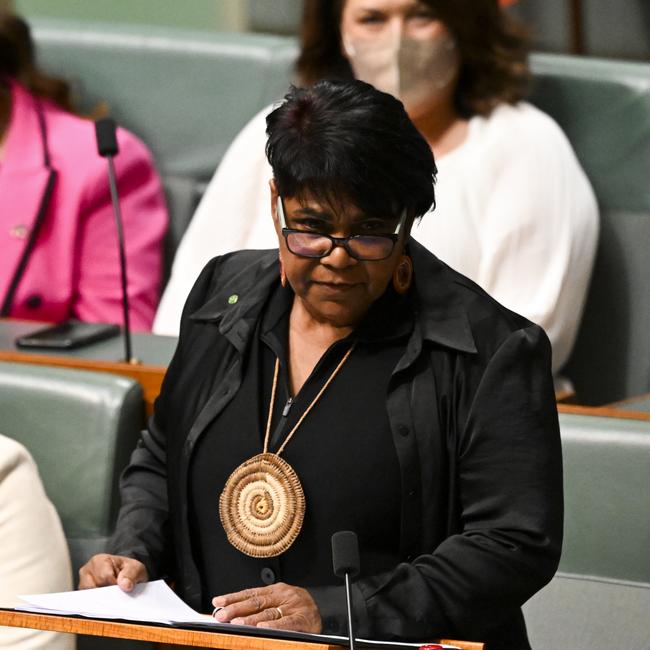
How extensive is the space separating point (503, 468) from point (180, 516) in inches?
12.9

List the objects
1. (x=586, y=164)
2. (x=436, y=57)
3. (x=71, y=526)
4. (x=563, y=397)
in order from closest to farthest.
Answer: (x=71, y=526), (x=563, y=397), (x=436, y=57), (x=586, y=164)

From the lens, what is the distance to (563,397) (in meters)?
2.13

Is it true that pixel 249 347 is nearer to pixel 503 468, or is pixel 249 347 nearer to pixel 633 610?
pixel 503 468

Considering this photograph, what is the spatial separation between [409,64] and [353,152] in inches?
50.4

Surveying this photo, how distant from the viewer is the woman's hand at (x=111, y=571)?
4.66 ft

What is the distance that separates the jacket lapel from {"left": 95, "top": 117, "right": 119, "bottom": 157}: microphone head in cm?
68

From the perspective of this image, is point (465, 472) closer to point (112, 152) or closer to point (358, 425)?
point (358, 425)

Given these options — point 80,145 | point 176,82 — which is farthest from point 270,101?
point 80,145

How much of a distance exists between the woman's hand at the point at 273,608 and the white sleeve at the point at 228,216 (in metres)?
1.34

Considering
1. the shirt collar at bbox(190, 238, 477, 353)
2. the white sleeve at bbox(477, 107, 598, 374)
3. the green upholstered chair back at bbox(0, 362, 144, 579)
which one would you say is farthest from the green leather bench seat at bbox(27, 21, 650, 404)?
the shirt collar at bbox(190, 238, 477, 353)

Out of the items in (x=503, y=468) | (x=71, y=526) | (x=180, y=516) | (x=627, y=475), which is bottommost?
(x=71, y=526)

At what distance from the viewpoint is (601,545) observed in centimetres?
183

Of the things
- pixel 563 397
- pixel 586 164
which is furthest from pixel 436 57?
pixel 563 397

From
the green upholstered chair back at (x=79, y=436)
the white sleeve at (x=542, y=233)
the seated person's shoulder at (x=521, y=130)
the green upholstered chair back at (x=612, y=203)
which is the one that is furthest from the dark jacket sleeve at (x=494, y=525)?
the green upholstered chair back at (x=612, y=203)
